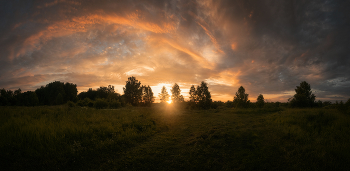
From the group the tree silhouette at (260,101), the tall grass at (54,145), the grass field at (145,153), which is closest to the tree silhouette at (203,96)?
the tree silhouette at (260,101)

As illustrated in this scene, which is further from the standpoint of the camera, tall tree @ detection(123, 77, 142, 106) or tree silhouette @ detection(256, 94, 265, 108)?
tall tree @ detection(123, 77, 142, 106)

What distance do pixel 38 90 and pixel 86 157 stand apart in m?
117

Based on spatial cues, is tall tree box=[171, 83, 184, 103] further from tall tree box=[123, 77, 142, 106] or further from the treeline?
the treeline

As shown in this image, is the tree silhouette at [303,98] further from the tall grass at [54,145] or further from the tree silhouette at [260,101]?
the tall grass at [54,145]

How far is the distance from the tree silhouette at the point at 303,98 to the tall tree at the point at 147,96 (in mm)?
62878

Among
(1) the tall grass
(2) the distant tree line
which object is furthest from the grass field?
(2) the distant tree line

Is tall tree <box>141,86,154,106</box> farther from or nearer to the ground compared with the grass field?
farther from the ground

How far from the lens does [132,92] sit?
70.8 m

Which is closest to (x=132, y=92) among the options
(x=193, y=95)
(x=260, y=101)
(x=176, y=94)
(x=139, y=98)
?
(x=139, y=98)

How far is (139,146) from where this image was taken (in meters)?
9.24

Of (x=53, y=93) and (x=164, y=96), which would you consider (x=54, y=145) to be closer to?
(x=164, y=96)

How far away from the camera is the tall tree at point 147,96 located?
7472cm

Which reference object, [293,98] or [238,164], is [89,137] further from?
[293,98]

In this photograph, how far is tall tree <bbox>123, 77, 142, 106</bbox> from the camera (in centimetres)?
7050
